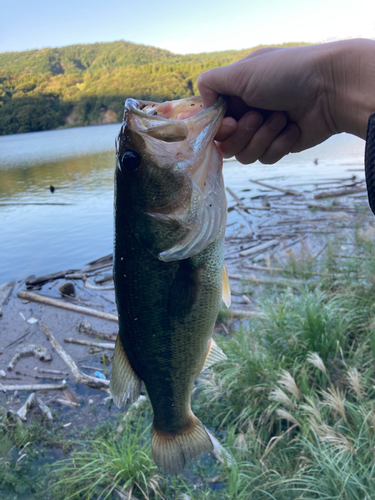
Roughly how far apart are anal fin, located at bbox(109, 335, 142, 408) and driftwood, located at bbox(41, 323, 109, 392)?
3.33 meters

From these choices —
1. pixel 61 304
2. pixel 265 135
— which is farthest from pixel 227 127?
pixel 61 304

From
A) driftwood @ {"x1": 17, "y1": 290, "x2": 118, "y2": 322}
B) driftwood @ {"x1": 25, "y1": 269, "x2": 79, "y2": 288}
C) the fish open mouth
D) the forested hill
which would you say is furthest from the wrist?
the forested hill

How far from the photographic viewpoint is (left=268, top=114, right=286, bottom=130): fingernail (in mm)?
2371

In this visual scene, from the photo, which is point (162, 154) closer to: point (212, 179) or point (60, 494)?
point (212, 179)

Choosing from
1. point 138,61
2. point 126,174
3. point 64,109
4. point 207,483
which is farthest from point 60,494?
point 138,61

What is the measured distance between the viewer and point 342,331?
4.09m

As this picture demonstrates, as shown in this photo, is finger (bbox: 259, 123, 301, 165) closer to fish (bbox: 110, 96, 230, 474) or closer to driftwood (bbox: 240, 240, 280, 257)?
fish (bbox: 110, 96, 230, 474)

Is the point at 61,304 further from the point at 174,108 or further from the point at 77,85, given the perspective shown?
the point at 77,85

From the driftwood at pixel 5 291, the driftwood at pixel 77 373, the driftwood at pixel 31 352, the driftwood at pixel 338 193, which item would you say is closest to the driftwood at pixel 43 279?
the driftwood at pixel 5 291

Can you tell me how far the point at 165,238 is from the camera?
5.65 ft

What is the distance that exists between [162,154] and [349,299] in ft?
13.6

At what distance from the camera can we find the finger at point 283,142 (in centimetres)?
253

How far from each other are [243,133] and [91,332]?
17.7 feet

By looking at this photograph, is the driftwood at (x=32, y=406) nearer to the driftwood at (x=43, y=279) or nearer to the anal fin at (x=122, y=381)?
the anal fin at (x=122, y=381)
